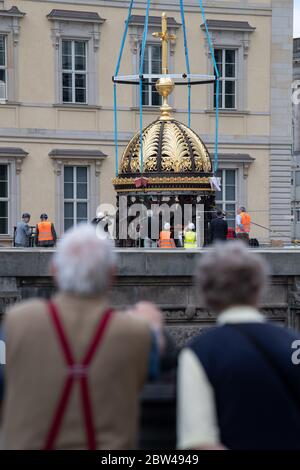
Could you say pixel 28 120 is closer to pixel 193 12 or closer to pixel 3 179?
pixel 3 179

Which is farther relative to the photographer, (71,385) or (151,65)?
(151,65)

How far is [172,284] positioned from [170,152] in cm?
446

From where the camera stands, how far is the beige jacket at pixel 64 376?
4.60m

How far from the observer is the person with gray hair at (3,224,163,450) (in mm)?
4594

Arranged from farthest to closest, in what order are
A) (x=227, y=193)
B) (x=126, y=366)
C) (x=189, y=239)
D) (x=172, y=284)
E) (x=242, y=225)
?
(x=227, y=193), (x=242, y=225), (x=189, y=239), (x=172, y=284), (x=126, y=366)

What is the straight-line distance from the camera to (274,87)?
3909cm

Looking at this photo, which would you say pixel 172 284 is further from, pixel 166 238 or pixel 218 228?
pixel 218 228

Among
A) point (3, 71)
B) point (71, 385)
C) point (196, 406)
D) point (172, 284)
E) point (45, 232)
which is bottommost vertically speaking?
point (172, 284)

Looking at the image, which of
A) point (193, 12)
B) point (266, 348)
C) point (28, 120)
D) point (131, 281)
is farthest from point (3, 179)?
point (266, 348)

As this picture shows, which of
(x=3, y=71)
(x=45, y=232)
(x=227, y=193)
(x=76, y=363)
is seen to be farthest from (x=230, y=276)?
(x=227, y=193)

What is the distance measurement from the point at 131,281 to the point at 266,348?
13.9 metres

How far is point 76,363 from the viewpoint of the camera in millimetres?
4598

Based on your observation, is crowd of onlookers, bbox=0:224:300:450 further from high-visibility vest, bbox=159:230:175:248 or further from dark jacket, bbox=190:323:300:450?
high-visibility vest, bbox=159:230:175:248

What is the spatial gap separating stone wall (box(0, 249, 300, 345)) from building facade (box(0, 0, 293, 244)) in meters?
17.5
